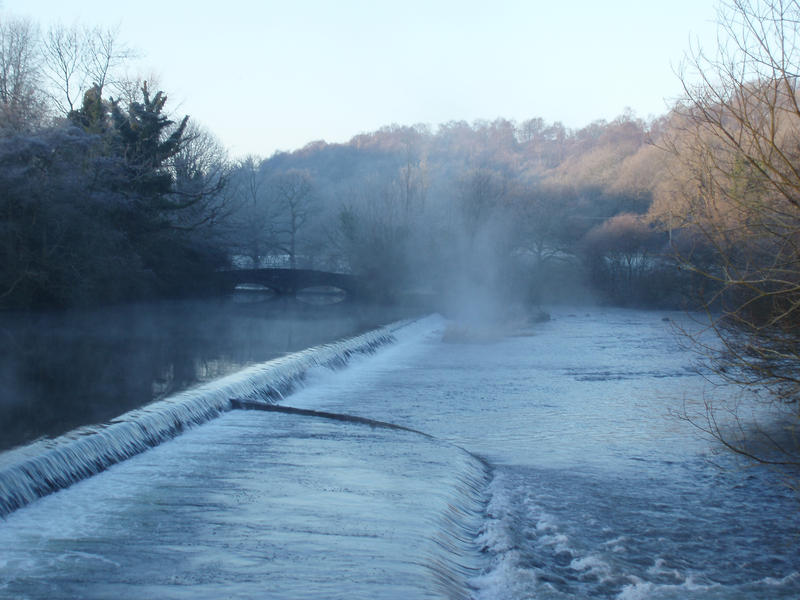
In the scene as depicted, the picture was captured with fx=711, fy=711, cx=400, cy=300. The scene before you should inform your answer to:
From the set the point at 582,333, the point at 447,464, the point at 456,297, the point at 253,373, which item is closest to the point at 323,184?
the point at 456,297

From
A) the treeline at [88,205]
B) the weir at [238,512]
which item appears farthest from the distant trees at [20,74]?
the weir at [238,512]

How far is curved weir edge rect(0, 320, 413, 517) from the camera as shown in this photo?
5.81 metres

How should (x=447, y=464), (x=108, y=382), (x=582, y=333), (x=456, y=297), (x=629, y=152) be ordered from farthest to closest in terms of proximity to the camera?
(x=629, y=152) < (x=456, y=297) < (x=582, y=333) < (x=108, y=382) < (x=447, y=464)

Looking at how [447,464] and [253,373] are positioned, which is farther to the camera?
[253,373]

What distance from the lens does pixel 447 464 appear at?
732cm

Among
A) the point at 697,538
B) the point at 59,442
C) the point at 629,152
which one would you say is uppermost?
the point at 629,152

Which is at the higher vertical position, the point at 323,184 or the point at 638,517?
the point at 323,184

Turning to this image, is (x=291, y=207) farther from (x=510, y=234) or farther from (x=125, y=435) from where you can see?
(x=125, y=435)

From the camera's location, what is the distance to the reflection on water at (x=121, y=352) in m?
8.53

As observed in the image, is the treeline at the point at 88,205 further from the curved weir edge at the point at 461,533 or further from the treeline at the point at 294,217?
the curved weir edge at the point at 461,533

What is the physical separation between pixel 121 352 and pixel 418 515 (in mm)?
9727

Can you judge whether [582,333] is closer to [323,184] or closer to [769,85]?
[769,85]

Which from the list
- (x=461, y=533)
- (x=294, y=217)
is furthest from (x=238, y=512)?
(x=294, y=217)

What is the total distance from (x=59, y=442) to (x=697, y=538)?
5653 mm
